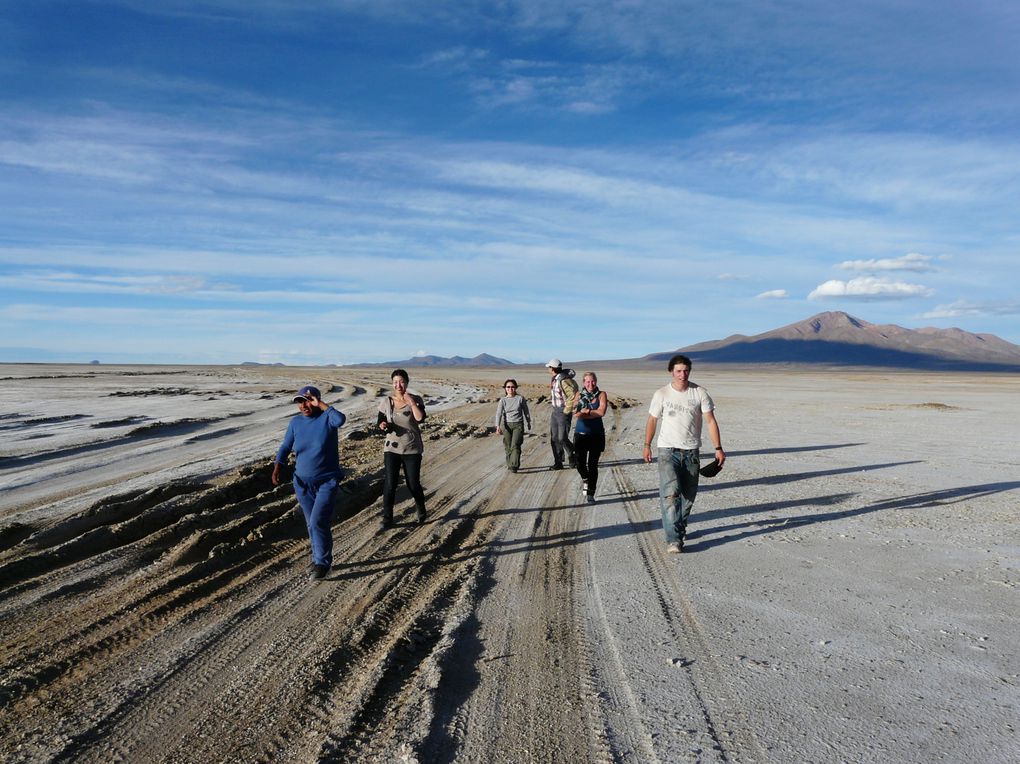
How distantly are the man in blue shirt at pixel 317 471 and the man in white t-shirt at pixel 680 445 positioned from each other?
296cm

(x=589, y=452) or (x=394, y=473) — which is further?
(x=589, y=452)

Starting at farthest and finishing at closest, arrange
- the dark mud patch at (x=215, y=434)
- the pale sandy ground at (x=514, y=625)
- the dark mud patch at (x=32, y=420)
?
the dark mud patch at (x=32, y=420), the dark mud patch at (x=215, y=434), the pale sandy ground at (x=514, y=625)

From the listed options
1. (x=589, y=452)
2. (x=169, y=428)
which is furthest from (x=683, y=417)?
(x=169, y=428)

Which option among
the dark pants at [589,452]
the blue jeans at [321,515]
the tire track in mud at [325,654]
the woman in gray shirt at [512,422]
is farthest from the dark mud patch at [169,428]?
the blue jeans at [321,515]

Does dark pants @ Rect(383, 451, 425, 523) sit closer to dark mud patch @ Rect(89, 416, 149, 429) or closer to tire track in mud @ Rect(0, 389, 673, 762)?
tire track in mud @ Rect(0, 389, 673, 762)

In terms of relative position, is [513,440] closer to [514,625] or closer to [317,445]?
[317,445]

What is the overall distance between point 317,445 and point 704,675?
366 cm

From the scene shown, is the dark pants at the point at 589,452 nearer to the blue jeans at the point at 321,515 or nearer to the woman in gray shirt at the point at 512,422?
the woman in gray shirt at the point at 512,422

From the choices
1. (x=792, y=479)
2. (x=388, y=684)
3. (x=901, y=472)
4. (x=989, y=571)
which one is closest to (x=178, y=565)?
(x=388, y=684)

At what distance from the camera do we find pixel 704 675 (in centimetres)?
431

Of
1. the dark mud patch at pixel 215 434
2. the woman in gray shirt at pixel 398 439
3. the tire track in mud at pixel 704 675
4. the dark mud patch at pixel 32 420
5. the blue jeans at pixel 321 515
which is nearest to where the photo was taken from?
the tire track in mud at pixel 704 675

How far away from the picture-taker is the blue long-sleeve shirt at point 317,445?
248 inches

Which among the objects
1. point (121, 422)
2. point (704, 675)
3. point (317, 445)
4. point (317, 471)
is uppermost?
point (317, 445)

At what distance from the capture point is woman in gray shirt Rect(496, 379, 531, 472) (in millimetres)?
11867
